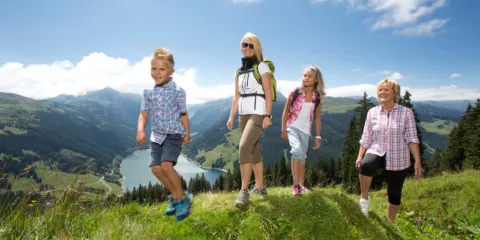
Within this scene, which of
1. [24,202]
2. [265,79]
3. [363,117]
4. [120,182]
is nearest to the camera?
[24,202]

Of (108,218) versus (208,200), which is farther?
(208,200)

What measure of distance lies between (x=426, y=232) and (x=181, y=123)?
20.5 ft

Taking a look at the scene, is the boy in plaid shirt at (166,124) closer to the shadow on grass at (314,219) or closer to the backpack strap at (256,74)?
the shadow on grass at (314,219)

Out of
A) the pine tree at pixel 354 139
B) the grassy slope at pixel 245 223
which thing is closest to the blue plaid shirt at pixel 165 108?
the grassy slope at pixel 245 223

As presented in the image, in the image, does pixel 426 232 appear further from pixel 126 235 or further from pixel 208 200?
pixel 126 235

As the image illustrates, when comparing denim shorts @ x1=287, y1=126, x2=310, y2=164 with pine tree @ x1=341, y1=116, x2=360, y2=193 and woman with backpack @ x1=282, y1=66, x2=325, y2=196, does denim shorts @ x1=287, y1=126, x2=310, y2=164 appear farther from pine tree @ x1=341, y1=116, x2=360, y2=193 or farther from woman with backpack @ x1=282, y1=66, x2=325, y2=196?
pine tree @ x1=341, y1=116, x2=360, y2=193

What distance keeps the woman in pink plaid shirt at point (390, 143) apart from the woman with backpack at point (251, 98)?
2.54 metres

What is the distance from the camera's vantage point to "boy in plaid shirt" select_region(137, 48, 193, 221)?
5.30 meters

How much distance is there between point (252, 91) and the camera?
5.96 m

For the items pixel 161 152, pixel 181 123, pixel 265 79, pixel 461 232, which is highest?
pixel 265 79

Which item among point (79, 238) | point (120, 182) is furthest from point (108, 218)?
point (120, 182)

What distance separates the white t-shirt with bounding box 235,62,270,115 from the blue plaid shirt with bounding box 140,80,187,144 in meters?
1.40

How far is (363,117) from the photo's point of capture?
3606 centimetres

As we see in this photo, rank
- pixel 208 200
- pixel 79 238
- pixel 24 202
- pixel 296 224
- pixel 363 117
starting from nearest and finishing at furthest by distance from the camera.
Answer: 1. pixel 79 238
2. pixel 24 202
3. pixel 296 224
4. pixel 208 200
5. pixel 363 117
